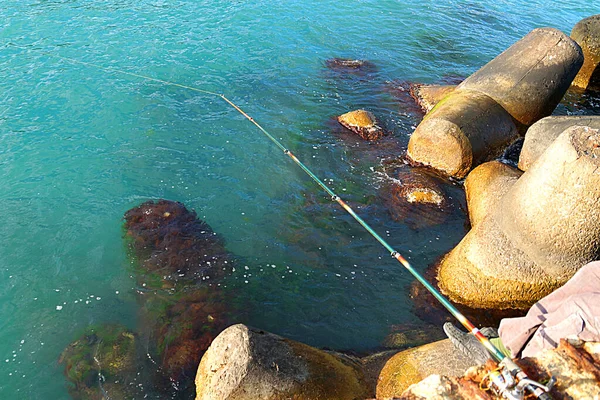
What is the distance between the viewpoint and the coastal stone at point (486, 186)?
779 centimetres

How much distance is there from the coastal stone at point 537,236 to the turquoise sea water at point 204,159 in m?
1.12

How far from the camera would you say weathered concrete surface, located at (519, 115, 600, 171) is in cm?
866

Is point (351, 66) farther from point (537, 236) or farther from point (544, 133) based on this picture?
point (537, 236)

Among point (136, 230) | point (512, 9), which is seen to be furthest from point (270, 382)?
point (512, 9)

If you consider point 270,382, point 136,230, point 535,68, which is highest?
point 535,68

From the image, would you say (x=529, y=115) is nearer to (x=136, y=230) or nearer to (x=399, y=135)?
(x=399, y=135)

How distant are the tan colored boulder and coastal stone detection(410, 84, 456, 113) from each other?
9.07m

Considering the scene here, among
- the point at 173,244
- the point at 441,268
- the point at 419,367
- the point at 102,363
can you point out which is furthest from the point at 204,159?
the point at 419,367

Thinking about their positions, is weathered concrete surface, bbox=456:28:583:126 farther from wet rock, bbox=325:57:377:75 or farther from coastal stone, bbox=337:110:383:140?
wet rock, bbox=325:57:377:75

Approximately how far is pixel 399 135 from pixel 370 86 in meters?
3.28

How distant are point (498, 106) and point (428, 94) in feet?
10.9

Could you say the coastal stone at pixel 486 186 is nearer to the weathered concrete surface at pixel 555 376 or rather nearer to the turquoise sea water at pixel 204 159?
the turquoise sea water at pixel 204 159

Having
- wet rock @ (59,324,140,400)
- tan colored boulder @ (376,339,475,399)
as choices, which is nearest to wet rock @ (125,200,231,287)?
wet rock @ (59,324,140,400)

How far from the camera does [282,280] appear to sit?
7359mm
